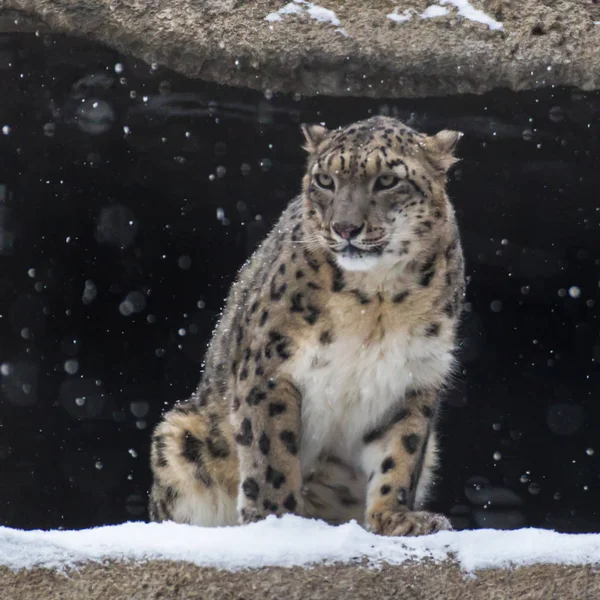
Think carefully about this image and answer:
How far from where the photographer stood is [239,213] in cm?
740

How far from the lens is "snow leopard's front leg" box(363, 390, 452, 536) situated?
4508 mm

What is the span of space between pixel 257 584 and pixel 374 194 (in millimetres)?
1518

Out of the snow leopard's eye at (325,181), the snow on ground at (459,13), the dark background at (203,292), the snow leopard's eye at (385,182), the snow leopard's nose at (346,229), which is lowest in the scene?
the dark background at (203,292)

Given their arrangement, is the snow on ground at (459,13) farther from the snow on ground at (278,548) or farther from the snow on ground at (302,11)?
the snow on ground at (278,548)

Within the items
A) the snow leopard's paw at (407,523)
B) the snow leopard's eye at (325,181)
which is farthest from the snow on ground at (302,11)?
the snow leopard's paw at (407,523)

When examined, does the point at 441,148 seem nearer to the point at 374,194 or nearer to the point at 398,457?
the point at 374,194

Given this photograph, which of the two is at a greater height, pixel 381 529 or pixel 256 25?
pixel 256 25

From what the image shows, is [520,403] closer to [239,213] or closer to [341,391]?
[239,213]

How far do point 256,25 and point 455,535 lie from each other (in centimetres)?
253

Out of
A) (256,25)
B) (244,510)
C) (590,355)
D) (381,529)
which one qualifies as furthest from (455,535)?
(590,355)

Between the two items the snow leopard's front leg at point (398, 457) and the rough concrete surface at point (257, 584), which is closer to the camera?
the rough concrete surface at point (257, 584)

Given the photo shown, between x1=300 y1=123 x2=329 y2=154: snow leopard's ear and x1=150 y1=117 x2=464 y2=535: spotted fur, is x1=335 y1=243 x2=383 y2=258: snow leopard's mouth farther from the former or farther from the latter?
x1=300 y1=123 x2=329 y2=154: snow leopard's ear

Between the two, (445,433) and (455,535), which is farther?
(445,433)

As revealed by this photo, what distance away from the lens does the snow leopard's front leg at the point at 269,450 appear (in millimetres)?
4469
